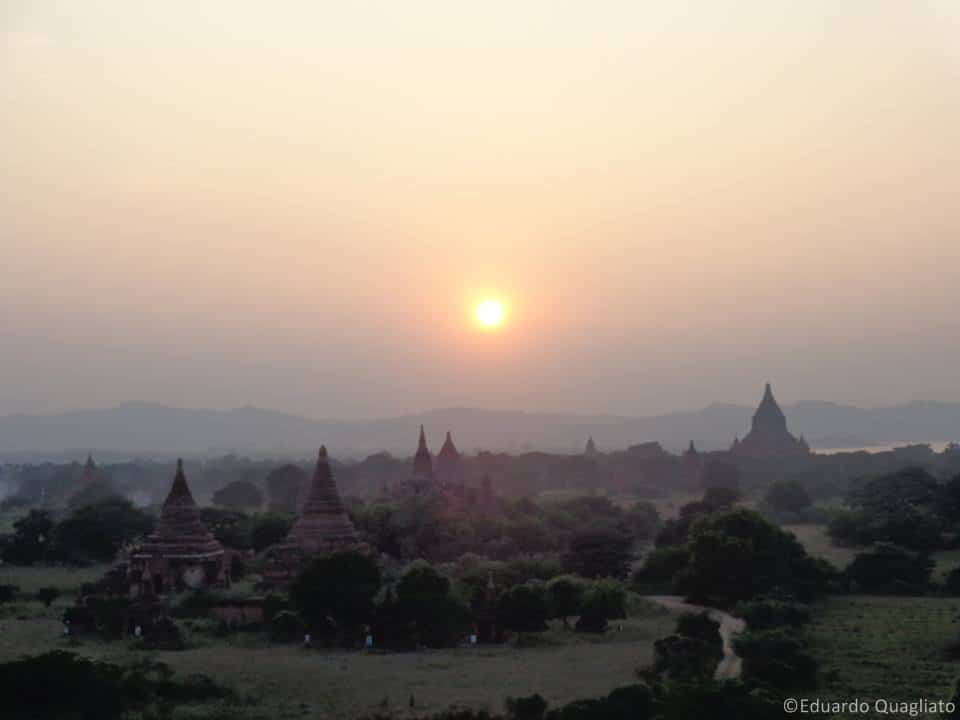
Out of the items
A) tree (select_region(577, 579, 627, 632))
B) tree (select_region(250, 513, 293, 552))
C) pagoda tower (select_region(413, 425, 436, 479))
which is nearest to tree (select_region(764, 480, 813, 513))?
pagoda tower (select_region(413, 425, 436, 479))

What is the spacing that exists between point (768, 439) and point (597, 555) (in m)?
94.7

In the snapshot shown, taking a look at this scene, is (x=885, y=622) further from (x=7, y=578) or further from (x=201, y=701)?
(x=7, y=578)

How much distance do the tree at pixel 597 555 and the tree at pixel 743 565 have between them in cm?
604

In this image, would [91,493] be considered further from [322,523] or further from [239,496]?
[322,523]

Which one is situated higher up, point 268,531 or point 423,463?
point 423,463

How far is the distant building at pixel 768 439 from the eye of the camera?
479 feet

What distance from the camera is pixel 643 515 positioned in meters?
85.7

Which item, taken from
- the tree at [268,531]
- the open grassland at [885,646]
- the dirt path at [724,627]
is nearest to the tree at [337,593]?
the dirt path at [724,627]

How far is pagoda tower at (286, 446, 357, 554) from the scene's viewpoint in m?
53.8

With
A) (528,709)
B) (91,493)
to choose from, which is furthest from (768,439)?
(528,709)

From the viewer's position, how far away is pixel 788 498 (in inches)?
3686

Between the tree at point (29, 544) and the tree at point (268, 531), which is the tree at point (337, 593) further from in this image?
the tree at point (29, 544)

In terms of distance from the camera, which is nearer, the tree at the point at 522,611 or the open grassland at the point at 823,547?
the tree at the point at 522,611

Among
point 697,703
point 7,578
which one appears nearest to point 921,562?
point 697,703
